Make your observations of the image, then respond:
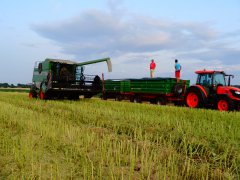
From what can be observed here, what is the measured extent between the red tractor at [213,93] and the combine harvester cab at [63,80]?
4507 millimetres

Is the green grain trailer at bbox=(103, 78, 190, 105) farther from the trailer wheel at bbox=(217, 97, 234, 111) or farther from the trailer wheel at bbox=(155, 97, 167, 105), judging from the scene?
the trailer wheel at bbox=(217, 97, 234, 111)

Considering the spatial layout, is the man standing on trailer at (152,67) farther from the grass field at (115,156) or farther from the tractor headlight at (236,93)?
the grass field at (115,156)

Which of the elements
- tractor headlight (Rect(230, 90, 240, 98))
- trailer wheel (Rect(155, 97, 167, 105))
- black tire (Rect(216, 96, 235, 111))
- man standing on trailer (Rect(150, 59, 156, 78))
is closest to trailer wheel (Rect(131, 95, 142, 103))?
trailer wheel (Rect(155, 97, 167, 105))

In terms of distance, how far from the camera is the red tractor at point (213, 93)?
36.9ft

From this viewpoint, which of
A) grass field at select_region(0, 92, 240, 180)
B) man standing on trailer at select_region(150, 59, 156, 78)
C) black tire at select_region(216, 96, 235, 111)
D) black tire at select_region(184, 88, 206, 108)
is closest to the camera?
grass field at select_region(0, 92, 240, 180)

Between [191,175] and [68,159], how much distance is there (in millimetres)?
1603

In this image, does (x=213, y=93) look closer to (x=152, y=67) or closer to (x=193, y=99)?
(x=193, y=99)

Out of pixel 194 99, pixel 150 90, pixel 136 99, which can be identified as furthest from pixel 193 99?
pixel 136 99

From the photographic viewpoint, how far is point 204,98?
39.3 feet

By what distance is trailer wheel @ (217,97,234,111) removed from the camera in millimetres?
11008

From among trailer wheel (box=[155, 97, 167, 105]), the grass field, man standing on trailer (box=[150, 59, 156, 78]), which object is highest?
man standing on trailer (box=[150, 59, 156, 78])

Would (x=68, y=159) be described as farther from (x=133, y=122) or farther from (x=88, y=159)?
(x=133, y=122)

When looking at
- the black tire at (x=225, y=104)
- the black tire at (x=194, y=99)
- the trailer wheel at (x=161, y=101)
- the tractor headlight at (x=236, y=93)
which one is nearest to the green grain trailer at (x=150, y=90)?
the trailer wheel at (x=161, y=101)

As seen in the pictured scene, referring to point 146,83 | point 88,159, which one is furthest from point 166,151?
point 146,83
